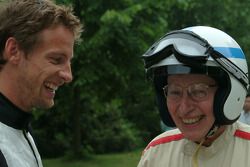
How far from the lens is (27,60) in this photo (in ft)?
9.22

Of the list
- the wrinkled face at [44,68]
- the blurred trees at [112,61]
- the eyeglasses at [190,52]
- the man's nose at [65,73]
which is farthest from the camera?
the blurred trees at [112,61]

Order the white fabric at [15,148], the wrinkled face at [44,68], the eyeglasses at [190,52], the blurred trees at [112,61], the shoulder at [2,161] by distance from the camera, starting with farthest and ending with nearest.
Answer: the blurred trees at [112,61], the wrinkled face at [44,68], the eyeglasses at [190,52], the white fabric at [15,148], the shoulder at [2,161]

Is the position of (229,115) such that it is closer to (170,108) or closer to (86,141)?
(170,108)

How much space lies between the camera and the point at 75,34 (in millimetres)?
3004

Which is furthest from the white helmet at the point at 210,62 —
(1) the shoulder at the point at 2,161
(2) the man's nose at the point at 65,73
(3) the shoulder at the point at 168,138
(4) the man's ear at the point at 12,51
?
(1) the shoulder at the point at 2,161

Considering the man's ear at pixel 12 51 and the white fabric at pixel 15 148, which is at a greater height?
the man's ear at pixel 12 51

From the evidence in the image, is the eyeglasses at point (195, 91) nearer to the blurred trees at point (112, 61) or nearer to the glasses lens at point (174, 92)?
the glasses lens at point (174, 92)

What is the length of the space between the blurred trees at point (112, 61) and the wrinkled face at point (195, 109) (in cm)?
812

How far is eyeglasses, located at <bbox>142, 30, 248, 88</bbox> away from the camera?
8.87ft

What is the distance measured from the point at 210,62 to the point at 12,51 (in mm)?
1030

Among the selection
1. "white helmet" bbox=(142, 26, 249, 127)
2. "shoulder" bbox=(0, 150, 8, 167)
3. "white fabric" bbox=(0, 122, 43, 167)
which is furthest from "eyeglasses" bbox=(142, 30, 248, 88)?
"shoulder" bbox=(0, 150, 8, 167)

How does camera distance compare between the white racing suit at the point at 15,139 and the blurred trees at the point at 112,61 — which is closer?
the white racing suit at the point at 15,139

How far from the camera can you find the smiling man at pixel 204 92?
2.73 meters

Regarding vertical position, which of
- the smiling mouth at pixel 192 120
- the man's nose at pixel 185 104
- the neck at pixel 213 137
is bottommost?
the neck at pixel 213 137
